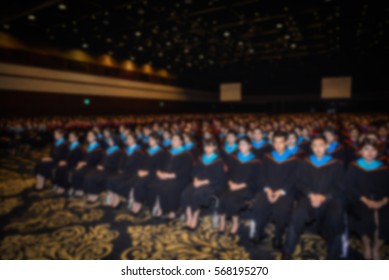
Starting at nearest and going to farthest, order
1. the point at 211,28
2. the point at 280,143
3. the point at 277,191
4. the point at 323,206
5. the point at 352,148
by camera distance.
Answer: the point at 323,206 < the point at 277,191 < the point at 280,143 < the point at 352,148 < the point at 211,28

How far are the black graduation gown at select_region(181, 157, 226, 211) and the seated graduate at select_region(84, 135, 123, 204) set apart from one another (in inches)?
67.9

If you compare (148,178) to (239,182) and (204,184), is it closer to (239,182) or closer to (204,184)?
(204,184)

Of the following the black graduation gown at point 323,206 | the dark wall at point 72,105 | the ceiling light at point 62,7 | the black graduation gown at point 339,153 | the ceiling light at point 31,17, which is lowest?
the black graduation gown at point 323,206

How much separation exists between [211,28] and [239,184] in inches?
421

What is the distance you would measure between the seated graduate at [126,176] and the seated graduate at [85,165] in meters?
0.68

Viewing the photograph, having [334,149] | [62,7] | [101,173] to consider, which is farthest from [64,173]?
[62,7]

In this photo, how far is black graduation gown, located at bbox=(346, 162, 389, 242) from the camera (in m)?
2.75

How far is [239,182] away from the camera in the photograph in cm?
378

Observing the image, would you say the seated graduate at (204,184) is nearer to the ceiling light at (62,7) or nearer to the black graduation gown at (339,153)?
the black graduation gown at (339,153)

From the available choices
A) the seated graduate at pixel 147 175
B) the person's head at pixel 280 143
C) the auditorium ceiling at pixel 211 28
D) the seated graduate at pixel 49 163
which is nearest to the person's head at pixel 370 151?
the person's head at pixel 280 143

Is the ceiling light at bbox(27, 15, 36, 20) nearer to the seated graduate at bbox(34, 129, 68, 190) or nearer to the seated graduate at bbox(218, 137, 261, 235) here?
the seated graduate at bbox(34, 129, 68, 190)

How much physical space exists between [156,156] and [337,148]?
3.32 metres

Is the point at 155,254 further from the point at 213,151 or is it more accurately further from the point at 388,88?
the point at 388,88

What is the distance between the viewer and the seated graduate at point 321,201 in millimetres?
2766
